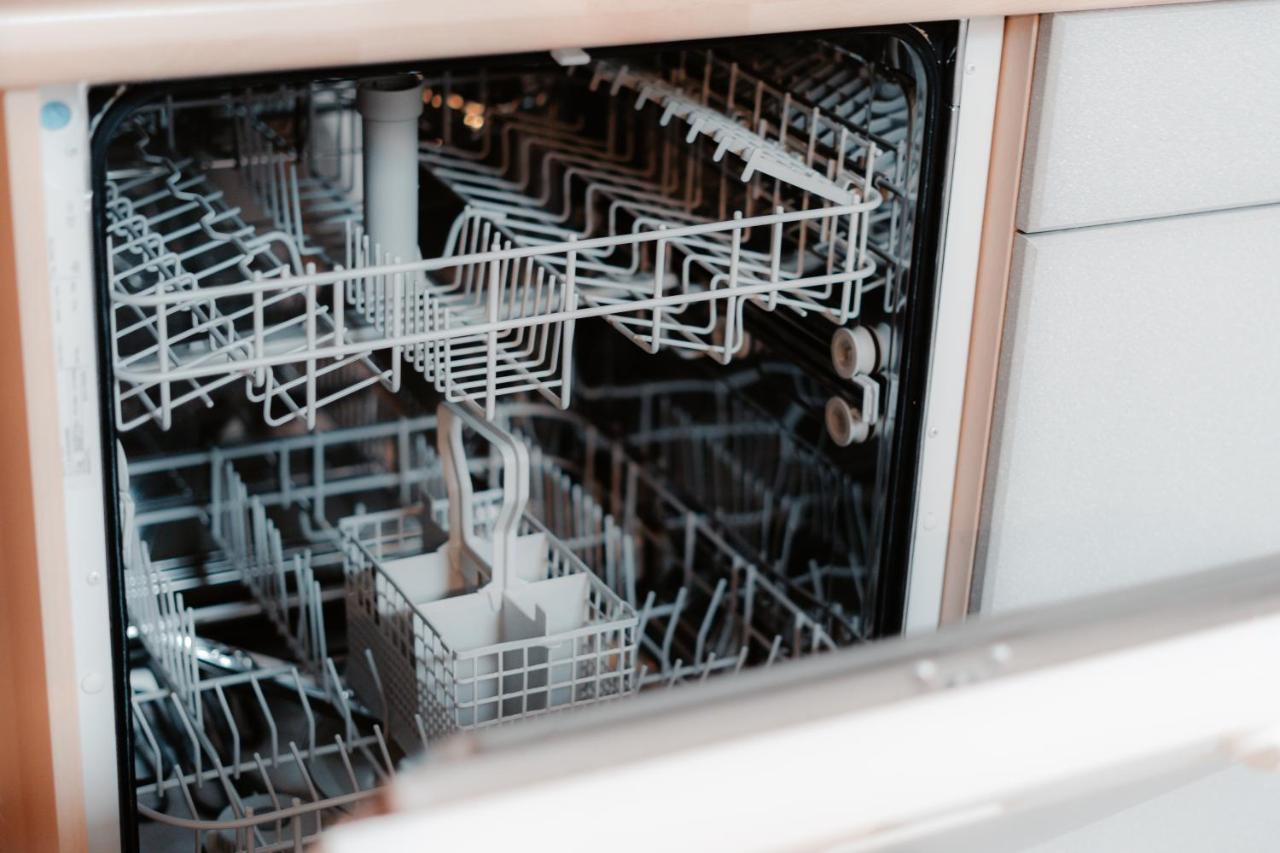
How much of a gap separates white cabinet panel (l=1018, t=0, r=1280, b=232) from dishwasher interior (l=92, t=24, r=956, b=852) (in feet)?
0.25

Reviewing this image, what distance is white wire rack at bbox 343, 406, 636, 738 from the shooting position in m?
1.22

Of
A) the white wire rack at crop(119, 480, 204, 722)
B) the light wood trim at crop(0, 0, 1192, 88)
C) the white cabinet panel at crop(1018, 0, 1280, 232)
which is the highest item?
the light wood trim at crop(0, 0, 1192, 88)

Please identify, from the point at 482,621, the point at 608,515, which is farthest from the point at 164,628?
the point at 608,515

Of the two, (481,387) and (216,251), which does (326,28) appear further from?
(216,251)

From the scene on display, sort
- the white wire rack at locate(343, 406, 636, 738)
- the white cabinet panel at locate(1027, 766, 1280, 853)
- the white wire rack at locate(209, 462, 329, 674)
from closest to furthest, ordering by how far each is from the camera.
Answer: the white cabinet panel at locate(1027, 766, 1280, 853)
the white wire rack at locate(343, 406, 636, 738)
the white wire rack at locate(209, 462, 329, 674)

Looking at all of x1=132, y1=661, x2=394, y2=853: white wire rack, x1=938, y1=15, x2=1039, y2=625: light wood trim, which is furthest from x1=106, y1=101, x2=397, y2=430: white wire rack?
x1=938, y1=15, x2=1039, y2=625: light wood trim

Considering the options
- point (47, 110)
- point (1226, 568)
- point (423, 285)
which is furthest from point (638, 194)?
point (1226, 568)

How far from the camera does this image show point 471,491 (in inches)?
A: 50.8

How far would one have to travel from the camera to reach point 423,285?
3.87 feet

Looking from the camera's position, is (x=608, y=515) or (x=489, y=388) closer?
(x=489, y=388)

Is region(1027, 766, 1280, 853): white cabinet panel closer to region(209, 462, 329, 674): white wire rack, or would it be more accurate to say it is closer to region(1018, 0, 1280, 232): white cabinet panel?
region(1018, 0, 1280, 232): white cabinet panel

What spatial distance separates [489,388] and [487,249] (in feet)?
0.97

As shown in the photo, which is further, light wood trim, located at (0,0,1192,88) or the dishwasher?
the dishwasher

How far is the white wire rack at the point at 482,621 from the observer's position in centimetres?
122
